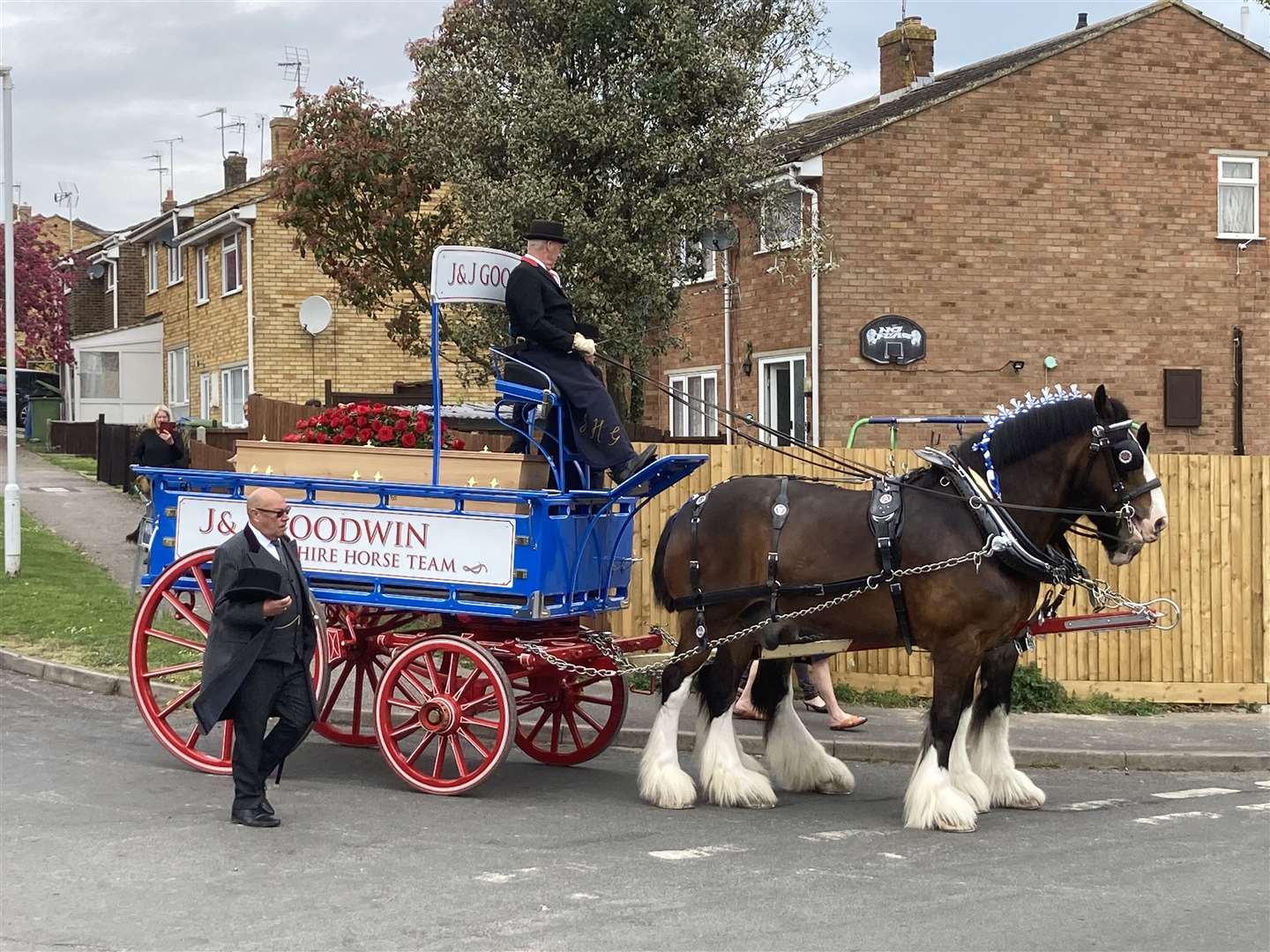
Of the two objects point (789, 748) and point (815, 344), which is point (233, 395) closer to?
point (815, 344)

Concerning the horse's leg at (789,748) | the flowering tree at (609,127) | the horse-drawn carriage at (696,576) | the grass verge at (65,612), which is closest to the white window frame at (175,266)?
the grass verge at (65,612)

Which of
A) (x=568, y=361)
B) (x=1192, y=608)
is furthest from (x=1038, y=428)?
(x=1192, y=608)

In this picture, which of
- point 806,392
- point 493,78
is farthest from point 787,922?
point 806,392

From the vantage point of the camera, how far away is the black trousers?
25.8 feet

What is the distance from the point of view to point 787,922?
6168mm

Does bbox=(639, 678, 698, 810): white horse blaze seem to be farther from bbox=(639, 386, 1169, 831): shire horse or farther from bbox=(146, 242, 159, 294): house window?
bbox=(146, 242, 159, 294): house window

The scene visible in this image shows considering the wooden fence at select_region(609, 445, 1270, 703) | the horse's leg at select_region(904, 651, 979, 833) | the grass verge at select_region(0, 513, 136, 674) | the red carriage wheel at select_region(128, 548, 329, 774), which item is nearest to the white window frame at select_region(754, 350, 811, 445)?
the grass verge at select_region(0, 513, 136, 674)

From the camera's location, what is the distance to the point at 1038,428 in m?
8.40

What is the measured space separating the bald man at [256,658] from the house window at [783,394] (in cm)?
1471

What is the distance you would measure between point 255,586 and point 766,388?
16.0 m

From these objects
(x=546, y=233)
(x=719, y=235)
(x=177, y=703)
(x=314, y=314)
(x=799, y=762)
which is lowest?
(x=799, y=762)

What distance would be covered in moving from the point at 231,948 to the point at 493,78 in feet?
35.3

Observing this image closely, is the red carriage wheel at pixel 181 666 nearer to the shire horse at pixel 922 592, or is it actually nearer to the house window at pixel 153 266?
the shire horse at pixel 922 592

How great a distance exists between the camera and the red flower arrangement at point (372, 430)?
9484mm
